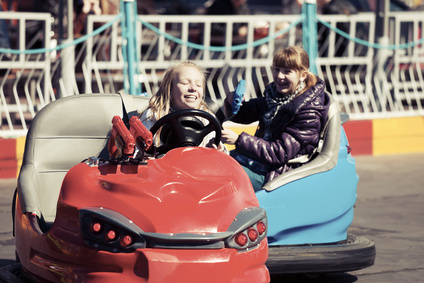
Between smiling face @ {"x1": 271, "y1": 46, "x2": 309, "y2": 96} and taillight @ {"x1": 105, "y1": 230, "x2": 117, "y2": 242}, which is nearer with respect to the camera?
taillight @ {"x1": 105, "y1": 230, "x2": 117, "y2": 242}

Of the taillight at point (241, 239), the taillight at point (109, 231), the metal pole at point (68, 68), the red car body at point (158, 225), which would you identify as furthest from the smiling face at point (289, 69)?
the metal pole at point (68, 68)

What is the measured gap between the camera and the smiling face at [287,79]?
4395 mm

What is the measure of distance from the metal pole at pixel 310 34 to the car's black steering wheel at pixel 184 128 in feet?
16.2

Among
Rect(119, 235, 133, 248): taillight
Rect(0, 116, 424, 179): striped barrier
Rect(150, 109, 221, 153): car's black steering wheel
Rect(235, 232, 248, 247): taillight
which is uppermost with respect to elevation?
Rect(150, 109, 221, 153): car's black steering wheel

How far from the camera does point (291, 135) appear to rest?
14.1 ft

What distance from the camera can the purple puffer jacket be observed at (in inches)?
166

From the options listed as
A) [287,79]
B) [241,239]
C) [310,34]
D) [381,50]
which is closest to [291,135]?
[287,79]

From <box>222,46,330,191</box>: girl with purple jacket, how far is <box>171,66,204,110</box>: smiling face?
32cm

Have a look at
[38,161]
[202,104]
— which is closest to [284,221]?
[202,104]

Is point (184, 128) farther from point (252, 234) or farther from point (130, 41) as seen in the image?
point (130, 41)

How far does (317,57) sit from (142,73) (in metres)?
1.70

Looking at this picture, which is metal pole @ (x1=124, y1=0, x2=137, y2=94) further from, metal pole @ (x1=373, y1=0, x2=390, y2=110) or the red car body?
the red car body

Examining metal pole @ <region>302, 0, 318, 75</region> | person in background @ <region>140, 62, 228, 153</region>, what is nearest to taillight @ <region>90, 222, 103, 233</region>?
person in background @ <region>140, 62, 228, 153</region>

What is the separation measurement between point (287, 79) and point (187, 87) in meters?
0.68
